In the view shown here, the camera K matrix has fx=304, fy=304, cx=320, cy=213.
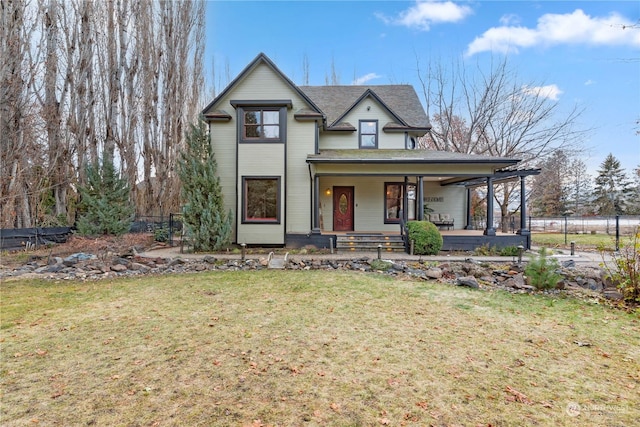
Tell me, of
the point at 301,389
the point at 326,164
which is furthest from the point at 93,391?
the point at 326,164

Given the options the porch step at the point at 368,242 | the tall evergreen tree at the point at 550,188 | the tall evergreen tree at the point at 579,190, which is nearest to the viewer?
the porch step at the point at 368,242

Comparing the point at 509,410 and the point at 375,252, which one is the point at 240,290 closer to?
the point at 509,410

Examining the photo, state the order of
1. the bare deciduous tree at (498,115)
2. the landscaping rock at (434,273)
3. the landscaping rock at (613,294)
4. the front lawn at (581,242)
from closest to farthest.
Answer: the landscaping rock at (613,294), the landscaping rock at (434,273), the front lawn at (581,242), the bare deciduous tree at (498,115)

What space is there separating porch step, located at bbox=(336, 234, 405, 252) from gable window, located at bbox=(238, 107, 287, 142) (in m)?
5.08

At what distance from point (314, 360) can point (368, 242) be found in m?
9.71

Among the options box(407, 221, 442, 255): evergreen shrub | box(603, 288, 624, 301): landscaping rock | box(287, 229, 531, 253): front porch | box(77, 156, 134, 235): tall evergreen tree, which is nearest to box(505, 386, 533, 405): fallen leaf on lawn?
box(603, 288, 624, 301): landscaping rock

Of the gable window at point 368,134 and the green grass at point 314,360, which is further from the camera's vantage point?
the gable window at point 368,134

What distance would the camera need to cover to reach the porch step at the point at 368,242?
1263 cm

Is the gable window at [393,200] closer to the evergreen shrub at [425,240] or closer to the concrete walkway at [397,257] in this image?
the evergreen shrub at [425,240]

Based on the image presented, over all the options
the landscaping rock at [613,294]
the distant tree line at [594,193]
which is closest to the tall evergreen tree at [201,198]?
the landscaping rock at [613,294]

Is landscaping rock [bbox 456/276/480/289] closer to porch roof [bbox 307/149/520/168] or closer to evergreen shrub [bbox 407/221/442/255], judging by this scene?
→ evergreen shrub [bbox 407/221/442/255]

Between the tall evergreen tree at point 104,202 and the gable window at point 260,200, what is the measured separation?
648 cm

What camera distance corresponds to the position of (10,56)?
38.0 ft

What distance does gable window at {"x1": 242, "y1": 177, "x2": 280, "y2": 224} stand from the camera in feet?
42.0
